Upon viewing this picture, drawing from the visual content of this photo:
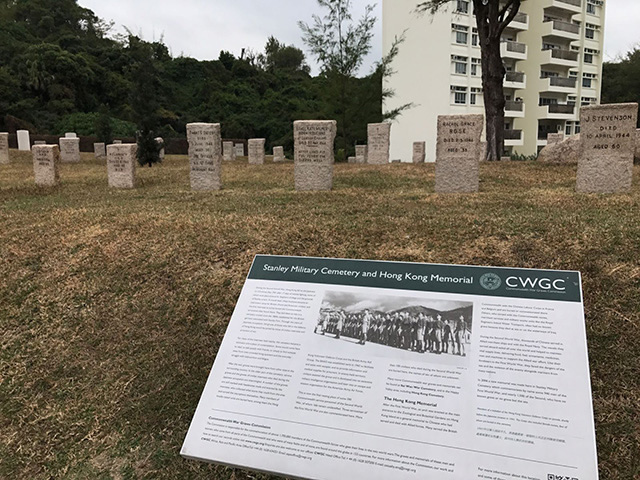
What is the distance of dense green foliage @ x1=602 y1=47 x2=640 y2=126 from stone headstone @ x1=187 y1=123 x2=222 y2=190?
38.3m

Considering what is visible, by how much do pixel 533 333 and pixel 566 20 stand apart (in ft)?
149

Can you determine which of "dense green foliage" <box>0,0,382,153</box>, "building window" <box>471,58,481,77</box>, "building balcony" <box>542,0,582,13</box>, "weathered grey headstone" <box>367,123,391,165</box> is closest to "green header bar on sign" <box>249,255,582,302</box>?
"weathered grey headstone" <box>367,123,391,165</box>

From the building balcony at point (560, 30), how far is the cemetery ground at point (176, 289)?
35.5 m

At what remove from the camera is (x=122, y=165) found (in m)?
10.6

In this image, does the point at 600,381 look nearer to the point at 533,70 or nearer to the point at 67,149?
the point at 67,149

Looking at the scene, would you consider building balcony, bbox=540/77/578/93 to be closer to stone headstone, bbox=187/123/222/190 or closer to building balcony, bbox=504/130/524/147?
building balcony, bbox=504/130/524/147

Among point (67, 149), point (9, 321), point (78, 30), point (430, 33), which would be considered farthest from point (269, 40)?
point (9, 321)

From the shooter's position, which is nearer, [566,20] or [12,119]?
[12,119]

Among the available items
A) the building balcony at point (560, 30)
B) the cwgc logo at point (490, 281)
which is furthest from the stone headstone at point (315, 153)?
the building balcony at point (560, 30)

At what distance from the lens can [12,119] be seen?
31.9 meters

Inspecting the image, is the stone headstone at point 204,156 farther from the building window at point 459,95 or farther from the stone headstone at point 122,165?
the building window at point 459,95

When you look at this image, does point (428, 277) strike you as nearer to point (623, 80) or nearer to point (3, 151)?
point (3, 151)

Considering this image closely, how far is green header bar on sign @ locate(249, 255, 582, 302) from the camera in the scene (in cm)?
243

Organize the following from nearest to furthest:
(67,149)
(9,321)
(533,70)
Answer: (9,321) < (67,149) < (533,70)
